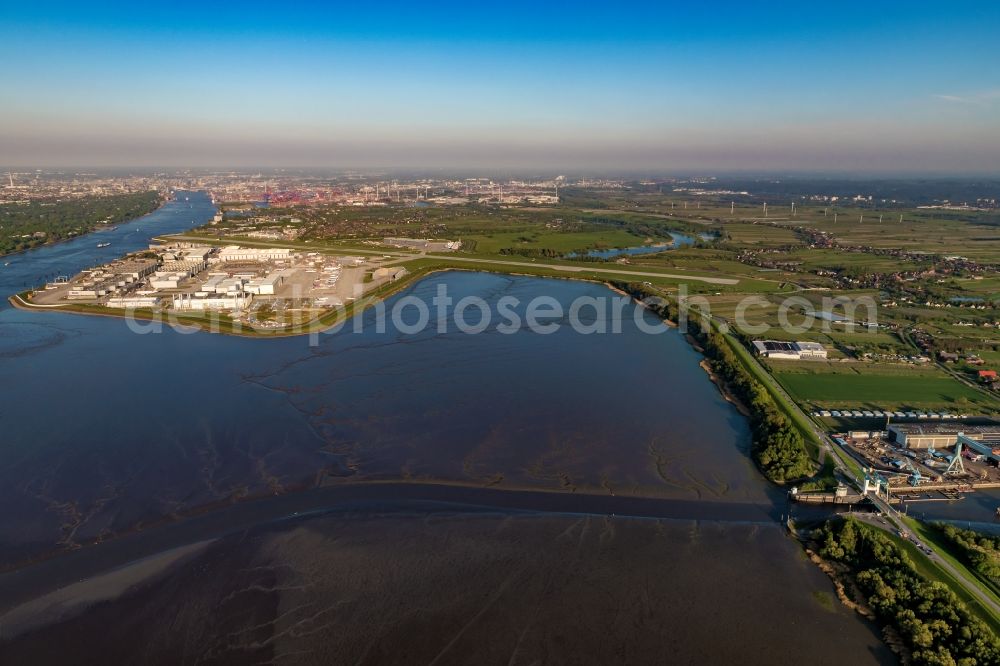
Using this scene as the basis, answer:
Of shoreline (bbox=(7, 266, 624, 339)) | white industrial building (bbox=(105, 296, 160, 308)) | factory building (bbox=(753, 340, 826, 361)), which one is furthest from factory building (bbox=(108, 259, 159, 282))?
factory building (bbox=(753, 340, 826, 361))

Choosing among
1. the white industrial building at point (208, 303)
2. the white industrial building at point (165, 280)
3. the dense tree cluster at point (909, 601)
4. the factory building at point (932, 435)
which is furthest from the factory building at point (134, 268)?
the factory building at point (932, 435)

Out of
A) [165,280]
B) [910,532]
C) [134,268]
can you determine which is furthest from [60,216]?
[910,532]

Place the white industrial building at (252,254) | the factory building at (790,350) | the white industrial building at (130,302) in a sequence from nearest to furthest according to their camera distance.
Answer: the factory building at (790,350) → the white industrial building at (130,302) → the white industrial building at (252,254)

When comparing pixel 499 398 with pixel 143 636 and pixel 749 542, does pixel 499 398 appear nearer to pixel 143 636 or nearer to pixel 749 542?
pixel 749 542

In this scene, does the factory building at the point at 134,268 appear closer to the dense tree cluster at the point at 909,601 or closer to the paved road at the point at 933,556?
the dense tree cluster at the point at 909,601

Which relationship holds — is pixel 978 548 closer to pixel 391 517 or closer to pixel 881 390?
pixel 881 390

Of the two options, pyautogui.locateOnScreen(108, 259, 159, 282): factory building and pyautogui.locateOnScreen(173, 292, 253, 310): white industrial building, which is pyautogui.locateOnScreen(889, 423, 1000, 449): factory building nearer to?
pyautogui.locateOnScreen(173, 292, 253, 310): white industrial building
